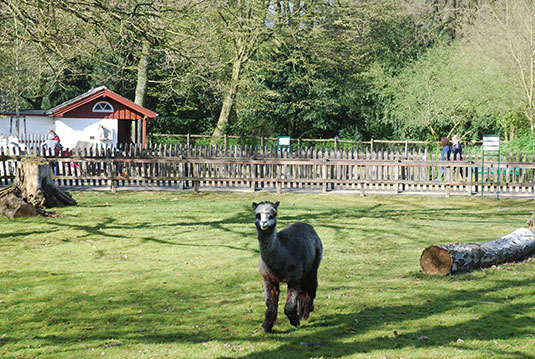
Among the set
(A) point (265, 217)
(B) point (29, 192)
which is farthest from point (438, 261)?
(B) point (29, 192)

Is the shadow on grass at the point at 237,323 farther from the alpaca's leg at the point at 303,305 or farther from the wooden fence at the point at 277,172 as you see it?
the wooden fence at the point at 277,172

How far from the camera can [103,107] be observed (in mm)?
30734

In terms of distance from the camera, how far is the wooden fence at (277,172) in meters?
22.8

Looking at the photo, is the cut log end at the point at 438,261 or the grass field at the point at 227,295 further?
the cut log end at the point at 438,261

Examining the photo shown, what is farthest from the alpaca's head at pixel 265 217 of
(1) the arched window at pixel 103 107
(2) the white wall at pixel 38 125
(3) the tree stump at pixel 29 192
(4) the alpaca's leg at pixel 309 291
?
(2) the white wall at pixel 38 125

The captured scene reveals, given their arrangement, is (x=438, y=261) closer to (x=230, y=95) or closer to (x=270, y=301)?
(x=270, y=301)

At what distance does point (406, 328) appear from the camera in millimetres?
6879

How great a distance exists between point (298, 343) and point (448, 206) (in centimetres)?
1461

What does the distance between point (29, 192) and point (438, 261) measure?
11.6 metres

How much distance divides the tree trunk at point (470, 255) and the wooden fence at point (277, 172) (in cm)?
1220

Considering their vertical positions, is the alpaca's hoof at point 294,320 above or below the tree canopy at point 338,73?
below

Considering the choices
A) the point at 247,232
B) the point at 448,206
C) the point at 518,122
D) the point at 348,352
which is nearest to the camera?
the point at 348,352

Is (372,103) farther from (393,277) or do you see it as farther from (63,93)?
(393,277)

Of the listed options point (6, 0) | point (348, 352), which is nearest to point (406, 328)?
point (348, 352)
